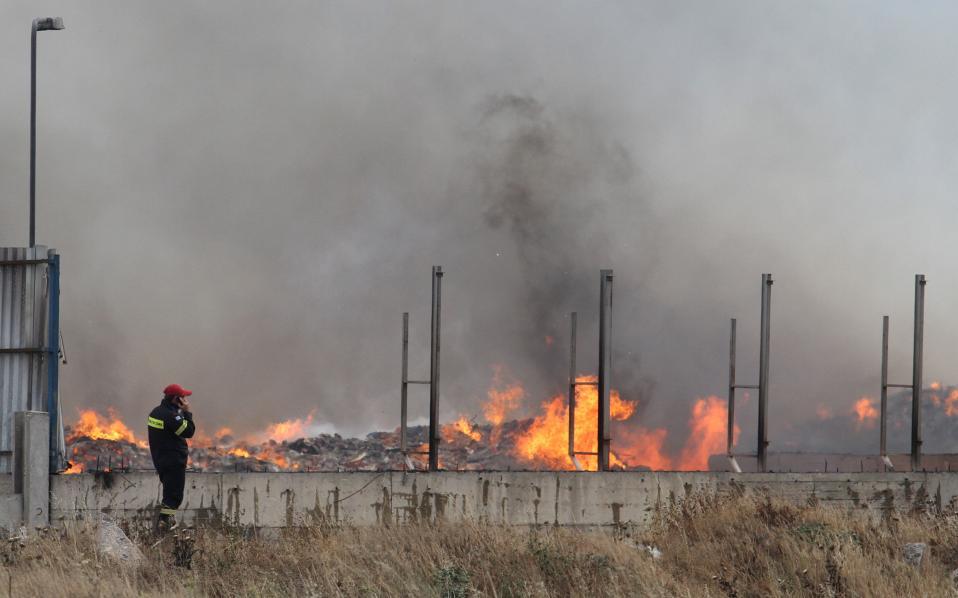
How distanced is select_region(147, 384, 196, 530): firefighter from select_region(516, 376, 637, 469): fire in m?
11.5

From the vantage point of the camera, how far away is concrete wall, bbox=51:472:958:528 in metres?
14.9

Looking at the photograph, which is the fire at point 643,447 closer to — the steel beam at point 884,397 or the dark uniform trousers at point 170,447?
the steel beam at point 884,397

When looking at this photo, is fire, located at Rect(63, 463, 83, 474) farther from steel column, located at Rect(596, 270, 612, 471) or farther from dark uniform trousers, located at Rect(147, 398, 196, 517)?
steel column, located at Rect(596, 270, 612, 471)

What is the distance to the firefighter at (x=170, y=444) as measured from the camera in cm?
1377

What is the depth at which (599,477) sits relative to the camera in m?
16.4

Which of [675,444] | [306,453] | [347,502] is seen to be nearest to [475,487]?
[347,502]

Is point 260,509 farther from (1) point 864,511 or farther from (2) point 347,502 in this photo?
(1) point 864,511

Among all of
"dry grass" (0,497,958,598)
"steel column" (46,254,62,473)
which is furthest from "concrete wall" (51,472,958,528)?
"dry grass" (0,497,958,598)

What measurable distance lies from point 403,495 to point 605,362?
157 inches

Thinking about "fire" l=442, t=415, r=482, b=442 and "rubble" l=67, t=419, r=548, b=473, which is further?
"fire" l=442, t=415, r=482, b=442

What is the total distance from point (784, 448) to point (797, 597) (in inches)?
1171

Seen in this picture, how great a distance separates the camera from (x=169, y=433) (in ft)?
45.6

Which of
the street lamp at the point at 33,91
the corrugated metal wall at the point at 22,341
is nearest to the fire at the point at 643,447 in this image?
the street lamp at the point at 33,91

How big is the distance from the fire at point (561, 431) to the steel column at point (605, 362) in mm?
5996
